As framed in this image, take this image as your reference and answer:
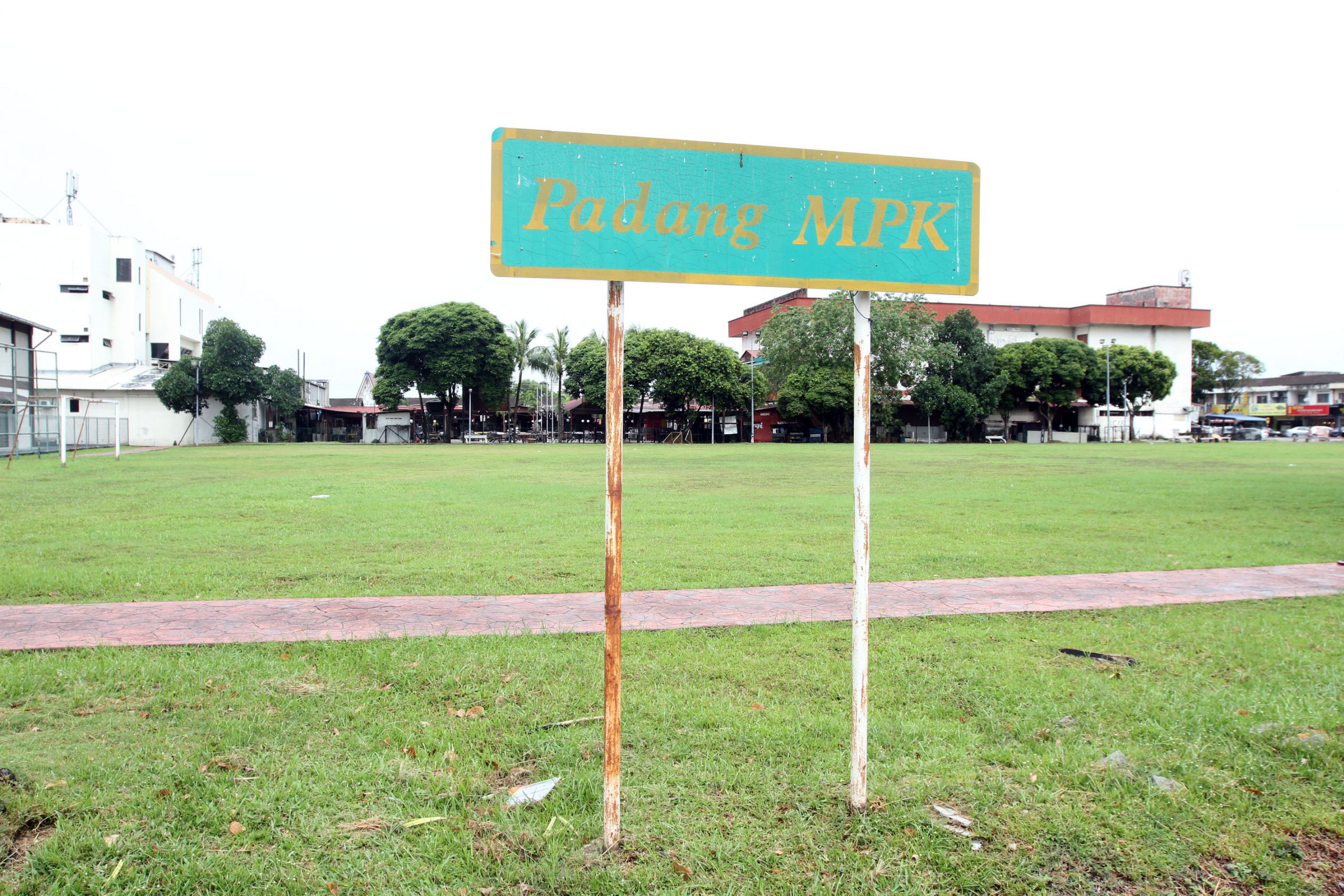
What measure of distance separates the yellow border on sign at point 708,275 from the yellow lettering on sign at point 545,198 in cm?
11

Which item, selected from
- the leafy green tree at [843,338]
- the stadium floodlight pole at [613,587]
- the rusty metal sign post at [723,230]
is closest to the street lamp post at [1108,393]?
the leafy green tree at [843,338]

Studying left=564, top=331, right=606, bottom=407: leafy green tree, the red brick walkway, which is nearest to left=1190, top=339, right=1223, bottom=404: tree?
left=564, top=331, right=606, bottom=407: leafy green tree

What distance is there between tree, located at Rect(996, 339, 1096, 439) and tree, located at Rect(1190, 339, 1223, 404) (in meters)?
29.6

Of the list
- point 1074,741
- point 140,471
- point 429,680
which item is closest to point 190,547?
point 429,680

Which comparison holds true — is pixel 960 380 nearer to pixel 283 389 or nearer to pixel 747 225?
pixel 283 389

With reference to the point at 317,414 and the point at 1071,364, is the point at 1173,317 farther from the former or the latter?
the point at 317,414

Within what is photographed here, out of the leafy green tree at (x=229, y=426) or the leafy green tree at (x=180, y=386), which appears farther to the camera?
the leafy green tree at (x=229, y=426)

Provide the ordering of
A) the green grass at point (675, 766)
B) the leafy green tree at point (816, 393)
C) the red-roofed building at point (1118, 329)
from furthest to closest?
the red-roofed building at point (1118, 329) < the leafy green tree at point (816, 393) < the green grass at point (675, 766)

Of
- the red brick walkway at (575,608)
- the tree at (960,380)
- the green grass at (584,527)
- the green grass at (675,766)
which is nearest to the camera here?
the green grass at (675,766)

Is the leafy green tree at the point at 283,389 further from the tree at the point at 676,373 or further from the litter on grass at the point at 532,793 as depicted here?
the litter on grass at the point at 532,793

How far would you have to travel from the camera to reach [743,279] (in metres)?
2.99

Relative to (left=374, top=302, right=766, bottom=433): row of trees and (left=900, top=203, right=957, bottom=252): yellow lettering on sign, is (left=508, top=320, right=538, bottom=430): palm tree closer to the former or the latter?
(left=374, top=302, right=766, bottom=433): row of trees

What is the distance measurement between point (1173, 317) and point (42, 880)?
9496cm

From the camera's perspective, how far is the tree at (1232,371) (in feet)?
317
